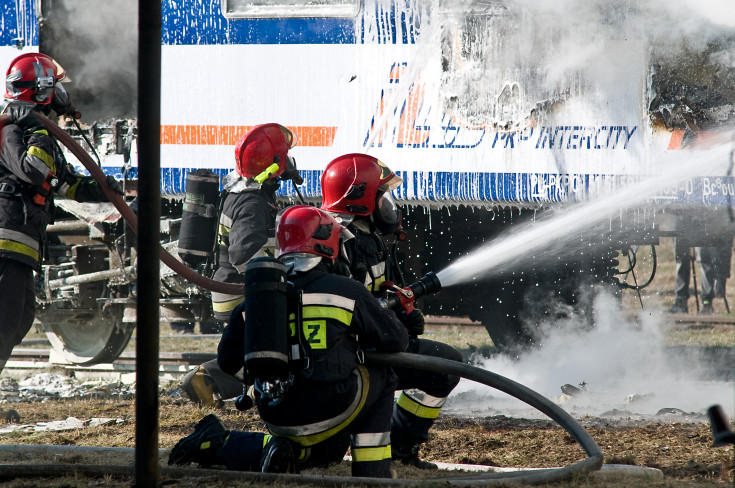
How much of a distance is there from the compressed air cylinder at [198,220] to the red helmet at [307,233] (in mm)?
2885

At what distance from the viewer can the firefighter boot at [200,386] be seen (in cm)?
648

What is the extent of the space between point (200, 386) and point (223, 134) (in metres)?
2.11

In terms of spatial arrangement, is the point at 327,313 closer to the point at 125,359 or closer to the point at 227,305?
the point at 227,305

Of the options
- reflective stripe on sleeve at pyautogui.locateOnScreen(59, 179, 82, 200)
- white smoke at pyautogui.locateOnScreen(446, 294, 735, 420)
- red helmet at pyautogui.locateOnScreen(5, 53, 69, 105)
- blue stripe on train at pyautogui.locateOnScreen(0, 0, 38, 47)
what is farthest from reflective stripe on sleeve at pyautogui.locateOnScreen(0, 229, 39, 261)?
white smoke at pyautogui.locateOnScreen(446, 294, 735, 420)

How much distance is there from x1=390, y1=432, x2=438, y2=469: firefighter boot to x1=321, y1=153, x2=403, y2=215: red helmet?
123cm

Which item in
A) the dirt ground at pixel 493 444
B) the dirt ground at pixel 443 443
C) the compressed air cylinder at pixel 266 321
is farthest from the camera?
the dirt ground at pixel 493 444

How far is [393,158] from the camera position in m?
6.58

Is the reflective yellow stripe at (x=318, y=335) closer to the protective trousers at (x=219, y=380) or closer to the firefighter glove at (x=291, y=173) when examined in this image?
the firefighter glove at (x=291, y=173)

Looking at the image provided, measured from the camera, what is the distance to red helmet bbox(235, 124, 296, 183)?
6133 millimetres

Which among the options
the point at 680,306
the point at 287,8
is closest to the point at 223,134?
the point at 287,8

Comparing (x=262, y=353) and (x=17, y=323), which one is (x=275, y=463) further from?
(x=17, y=323)

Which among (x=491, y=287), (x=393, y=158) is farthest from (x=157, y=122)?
(x=491, y=287)

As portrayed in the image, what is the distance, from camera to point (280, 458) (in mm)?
3678

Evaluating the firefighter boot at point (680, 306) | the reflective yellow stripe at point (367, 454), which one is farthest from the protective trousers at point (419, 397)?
Answer: the firefighter boot at point (680, 306)
